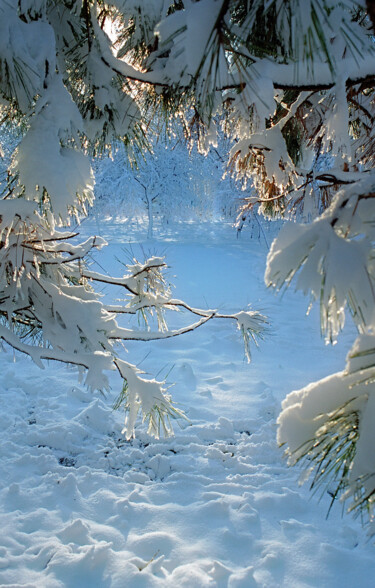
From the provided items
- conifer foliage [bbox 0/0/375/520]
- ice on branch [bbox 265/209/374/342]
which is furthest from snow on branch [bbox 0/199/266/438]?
ice on branch [bbox 265/209/374/342]

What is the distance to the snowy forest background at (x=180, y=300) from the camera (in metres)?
1.03

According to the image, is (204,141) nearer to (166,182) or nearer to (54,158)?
(54,158)

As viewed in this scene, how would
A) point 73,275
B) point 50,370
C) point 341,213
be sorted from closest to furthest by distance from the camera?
1. point 341,213
2. point 73,275
3. point 50,370

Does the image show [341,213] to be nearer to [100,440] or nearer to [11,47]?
[11,47]

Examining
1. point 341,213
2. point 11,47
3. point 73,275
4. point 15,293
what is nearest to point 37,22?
point 11,47

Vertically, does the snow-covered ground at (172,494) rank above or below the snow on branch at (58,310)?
below

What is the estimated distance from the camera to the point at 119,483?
3.58 meters

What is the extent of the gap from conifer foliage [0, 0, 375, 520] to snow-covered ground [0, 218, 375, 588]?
0.96 metres

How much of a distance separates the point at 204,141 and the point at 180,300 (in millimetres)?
1415

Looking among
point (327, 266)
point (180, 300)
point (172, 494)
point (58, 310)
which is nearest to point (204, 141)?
point (58, 310)

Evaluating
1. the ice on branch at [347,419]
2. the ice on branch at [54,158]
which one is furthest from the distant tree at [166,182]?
the ice on branch at [347,419]

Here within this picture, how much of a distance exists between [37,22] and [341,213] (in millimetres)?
1657

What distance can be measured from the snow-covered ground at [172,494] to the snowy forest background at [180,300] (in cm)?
2

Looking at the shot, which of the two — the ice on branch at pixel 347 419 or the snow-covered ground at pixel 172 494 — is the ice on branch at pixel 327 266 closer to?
the ice on branch at pixel 347 419
